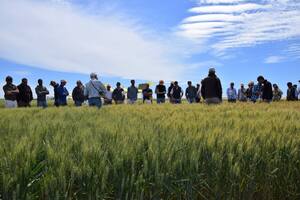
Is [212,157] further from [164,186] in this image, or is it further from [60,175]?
[60,175]

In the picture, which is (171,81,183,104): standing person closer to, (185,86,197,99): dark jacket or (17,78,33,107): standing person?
(185,86,197,99): dark jacket

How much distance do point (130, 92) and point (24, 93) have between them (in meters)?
6.73

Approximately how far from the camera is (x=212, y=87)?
15477 mm

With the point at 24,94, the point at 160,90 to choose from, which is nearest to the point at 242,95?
the point at 160,90

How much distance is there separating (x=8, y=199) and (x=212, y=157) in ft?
6.59

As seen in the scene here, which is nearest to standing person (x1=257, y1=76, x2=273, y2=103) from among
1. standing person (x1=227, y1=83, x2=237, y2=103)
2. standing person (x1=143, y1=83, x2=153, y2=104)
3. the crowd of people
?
the crowd of people

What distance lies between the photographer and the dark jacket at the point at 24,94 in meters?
19.0

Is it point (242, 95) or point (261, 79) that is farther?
point (242, 95)

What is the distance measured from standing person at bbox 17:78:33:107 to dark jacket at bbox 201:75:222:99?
8.01 m

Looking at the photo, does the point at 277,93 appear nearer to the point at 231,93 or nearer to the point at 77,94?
the point at 231,93

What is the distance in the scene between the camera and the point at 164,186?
404 cm

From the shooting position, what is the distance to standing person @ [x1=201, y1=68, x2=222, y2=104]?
1532 centimetres

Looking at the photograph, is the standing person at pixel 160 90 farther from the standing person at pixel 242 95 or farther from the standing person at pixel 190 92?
the standing person at pixel 242 95

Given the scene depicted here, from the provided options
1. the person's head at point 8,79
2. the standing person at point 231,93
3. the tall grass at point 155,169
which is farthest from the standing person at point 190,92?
the tall grass at point 155,169
